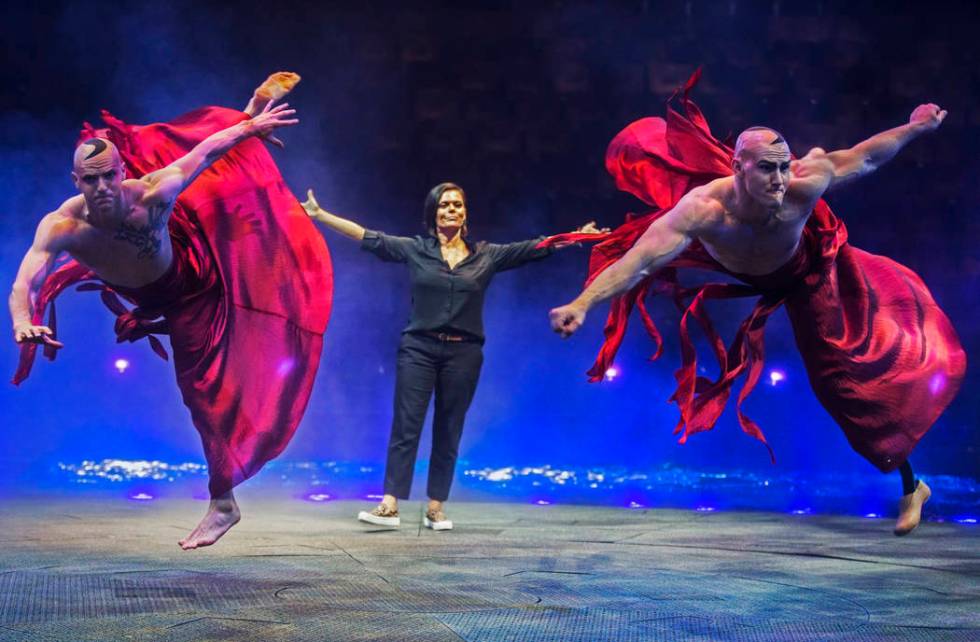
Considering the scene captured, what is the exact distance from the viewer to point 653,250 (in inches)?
128

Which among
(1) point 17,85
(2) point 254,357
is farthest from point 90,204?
(1) point 17,85

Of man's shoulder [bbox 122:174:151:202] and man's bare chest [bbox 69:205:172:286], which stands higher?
man's shoulder [bbox 122:174:151:202]

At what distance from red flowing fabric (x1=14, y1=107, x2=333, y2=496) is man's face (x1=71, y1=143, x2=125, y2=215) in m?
0.40

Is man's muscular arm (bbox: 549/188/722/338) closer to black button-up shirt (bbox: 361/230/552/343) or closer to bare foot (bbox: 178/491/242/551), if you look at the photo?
bare foot (bbox: 178/491/242/551)

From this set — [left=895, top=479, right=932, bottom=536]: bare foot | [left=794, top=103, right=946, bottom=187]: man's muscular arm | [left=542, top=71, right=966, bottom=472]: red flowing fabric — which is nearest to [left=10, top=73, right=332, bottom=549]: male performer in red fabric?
[left=542, top=71, right=966, bottom=472]: red flowing fabric

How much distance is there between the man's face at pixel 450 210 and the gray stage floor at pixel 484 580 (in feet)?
4.31

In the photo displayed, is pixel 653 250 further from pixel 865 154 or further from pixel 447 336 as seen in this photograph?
pixel 447 336

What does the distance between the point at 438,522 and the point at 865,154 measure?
223 centimetres

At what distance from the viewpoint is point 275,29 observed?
7.17m

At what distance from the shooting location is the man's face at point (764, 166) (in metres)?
3.30

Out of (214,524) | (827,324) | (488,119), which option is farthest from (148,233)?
(488,119)

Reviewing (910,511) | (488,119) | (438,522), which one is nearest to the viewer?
(910,511)

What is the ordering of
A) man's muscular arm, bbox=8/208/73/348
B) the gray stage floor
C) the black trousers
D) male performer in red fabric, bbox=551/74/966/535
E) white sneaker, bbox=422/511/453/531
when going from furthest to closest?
1. the black trousers
2. white sneaker, bbox=422/511/453/531
3. male performer in red fabric, bbox=551/74/966/535
4. man's muscular arm, bbox=8/208/73/348
5. the gray stage floor

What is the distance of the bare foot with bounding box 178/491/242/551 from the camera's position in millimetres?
3549
